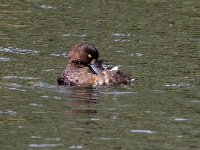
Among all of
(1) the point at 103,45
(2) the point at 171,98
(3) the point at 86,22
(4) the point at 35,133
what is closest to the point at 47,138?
(4) the point at 35,133

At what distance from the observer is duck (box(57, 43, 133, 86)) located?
17078 millimetres

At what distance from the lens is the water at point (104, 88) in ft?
41.8

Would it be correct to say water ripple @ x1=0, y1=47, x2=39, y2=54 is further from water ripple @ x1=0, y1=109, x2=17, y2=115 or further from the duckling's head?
water ripple @ x1=0, y1=109, x2=17, y2=115

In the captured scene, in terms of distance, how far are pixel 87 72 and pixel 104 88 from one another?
0.71 meters

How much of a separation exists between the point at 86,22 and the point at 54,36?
6.43 feet

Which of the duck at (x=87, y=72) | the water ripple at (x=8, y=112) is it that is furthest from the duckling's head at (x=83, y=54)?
the water ripple at (x=8, y=112)

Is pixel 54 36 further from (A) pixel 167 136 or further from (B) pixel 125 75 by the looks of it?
(A) pixel 167 136

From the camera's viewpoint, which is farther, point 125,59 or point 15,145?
point 125,59

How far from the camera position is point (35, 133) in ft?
41.7

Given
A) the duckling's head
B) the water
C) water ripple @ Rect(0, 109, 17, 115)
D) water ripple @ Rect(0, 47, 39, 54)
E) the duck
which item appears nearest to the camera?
the water

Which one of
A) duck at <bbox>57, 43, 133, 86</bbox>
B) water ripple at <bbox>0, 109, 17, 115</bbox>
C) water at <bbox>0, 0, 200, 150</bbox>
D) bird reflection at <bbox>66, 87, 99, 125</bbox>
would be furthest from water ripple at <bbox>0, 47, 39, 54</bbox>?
water ripple at <bbox>0, 109, 17, 115</bbox>

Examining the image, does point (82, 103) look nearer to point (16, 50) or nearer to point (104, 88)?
point (104, 88)

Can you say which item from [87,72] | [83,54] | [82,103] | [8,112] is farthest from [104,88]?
[8,112]

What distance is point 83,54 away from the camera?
1758cm
